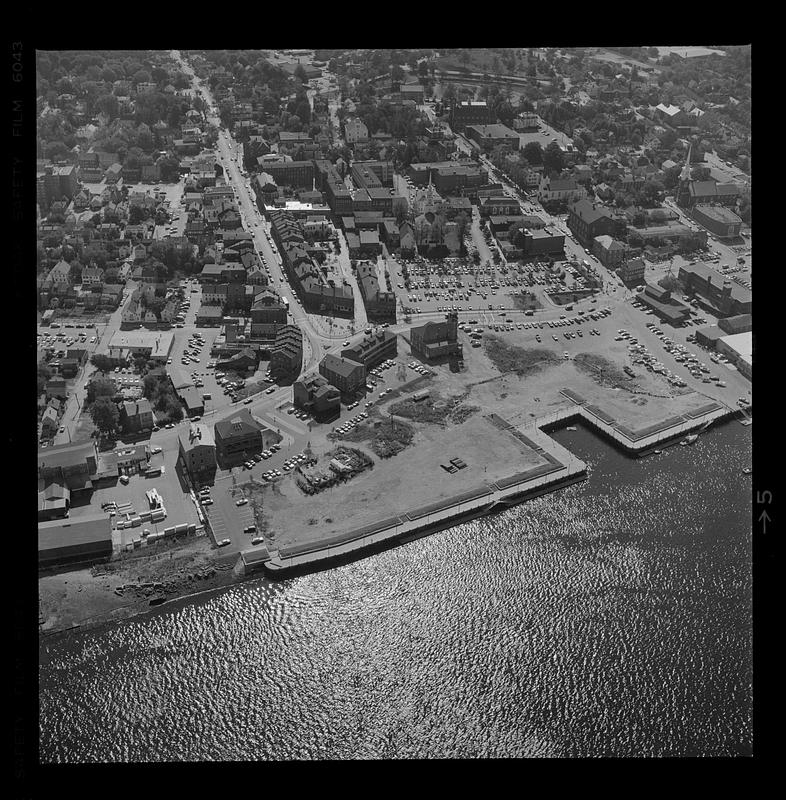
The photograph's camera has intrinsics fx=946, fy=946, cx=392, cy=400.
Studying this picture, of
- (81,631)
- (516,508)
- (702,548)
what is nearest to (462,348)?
(516,508)

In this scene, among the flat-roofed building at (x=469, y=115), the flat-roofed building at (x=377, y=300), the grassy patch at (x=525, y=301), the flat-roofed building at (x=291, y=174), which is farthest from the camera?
the flat-roofed building at (x=469, y=115)

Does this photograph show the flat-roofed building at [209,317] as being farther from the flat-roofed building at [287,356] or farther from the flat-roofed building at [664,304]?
the flat-roofed building at [664,304]

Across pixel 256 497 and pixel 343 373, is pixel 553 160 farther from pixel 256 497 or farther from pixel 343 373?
pixel 256 497

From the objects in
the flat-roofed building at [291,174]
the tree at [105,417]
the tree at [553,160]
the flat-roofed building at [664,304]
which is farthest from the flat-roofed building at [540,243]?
the tree at [105,417]

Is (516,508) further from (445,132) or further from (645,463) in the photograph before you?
(445,132)

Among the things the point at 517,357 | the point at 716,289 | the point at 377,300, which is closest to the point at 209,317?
the point at 377,300

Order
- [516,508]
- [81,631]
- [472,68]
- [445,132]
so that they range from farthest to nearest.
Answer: [472,68]
[445,132]
[516,508]
[81,631]
